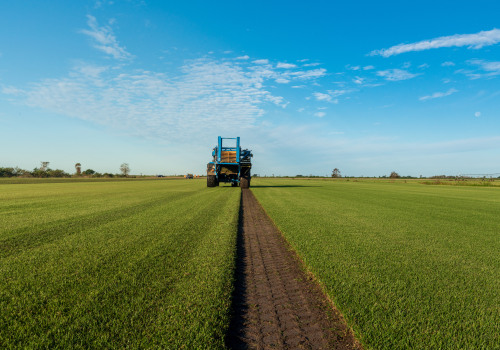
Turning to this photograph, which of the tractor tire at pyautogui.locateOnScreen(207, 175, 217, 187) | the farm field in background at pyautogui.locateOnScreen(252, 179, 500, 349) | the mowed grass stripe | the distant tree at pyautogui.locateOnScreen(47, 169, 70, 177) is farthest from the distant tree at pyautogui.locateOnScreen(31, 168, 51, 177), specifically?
the farm field in background at pyautogui.locateOnScreen(252, 179, 500, 349)

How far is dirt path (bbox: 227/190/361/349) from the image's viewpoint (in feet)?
7.78

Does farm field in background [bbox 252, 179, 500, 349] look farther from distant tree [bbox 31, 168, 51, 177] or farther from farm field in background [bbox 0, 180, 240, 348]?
distant tree [bbox 31, 168, 51, 177]

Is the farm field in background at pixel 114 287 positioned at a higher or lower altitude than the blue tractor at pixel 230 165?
lower

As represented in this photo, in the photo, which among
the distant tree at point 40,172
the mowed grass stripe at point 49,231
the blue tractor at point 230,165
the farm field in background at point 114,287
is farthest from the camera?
the distant tree at point 40,172

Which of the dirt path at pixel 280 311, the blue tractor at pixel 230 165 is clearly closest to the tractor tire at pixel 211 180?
the blue tractor at pixel 230 165

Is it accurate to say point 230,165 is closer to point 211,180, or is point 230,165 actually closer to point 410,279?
point 211,180

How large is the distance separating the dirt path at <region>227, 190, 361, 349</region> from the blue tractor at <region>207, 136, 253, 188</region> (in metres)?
18.9

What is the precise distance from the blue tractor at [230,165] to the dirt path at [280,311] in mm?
18916

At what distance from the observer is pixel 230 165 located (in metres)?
24.3

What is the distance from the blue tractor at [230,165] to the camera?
2344 centimetres

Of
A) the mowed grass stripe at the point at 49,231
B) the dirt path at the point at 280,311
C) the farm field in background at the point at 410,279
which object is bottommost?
the dirt path at the point at 280,311

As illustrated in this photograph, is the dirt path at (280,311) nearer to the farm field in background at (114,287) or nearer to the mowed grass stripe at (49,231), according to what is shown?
the farm field in background at (114,287)

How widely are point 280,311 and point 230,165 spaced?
21.7 m

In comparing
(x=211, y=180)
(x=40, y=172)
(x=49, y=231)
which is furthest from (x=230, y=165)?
(x=40, y=172)
